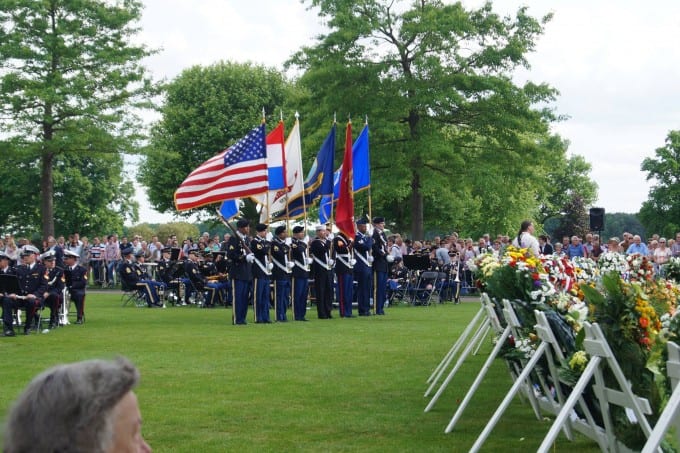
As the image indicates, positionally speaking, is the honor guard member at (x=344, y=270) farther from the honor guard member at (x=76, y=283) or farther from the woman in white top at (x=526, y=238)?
the woman in white top at (x=526, y=238)

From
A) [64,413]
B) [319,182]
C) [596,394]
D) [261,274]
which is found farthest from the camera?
[319,182]

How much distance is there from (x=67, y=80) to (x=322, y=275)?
2335 centimetres

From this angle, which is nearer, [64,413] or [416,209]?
[64,413]

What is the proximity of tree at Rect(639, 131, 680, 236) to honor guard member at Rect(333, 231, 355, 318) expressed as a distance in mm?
63700

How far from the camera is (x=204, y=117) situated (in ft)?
213

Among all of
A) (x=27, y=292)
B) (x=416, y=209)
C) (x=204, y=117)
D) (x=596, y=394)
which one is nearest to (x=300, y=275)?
(x=27, y=292)

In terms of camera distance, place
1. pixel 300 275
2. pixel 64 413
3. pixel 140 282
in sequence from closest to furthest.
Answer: pixel 64 413 → pixel 300 275 → pixel 140 282

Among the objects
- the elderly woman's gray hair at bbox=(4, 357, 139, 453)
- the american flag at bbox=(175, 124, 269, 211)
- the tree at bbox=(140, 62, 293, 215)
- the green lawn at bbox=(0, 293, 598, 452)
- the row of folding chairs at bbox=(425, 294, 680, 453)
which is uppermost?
the tree at bbox=(140, 62, 293, 215)

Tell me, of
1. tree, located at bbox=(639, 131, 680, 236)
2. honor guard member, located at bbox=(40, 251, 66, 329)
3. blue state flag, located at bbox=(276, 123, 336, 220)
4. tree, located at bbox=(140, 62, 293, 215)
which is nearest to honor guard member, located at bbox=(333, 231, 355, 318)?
blue state flag, located at bbox=(276, 123, 336, 220)

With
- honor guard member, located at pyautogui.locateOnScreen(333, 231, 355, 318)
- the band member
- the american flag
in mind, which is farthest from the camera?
the band member

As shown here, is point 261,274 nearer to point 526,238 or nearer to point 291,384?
point 526,238

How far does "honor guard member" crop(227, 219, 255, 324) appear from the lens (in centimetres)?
2319

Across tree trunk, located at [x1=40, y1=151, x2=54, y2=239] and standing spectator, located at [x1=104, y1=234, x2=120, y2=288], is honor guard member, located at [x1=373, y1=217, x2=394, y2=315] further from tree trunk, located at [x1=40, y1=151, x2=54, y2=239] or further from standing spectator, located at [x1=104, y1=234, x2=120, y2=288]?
tree trunk, located at [x1=40, y1=151, x2=54, y2=239]

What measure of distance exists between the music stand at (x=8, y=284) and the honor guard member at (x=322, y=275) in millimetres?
7812
